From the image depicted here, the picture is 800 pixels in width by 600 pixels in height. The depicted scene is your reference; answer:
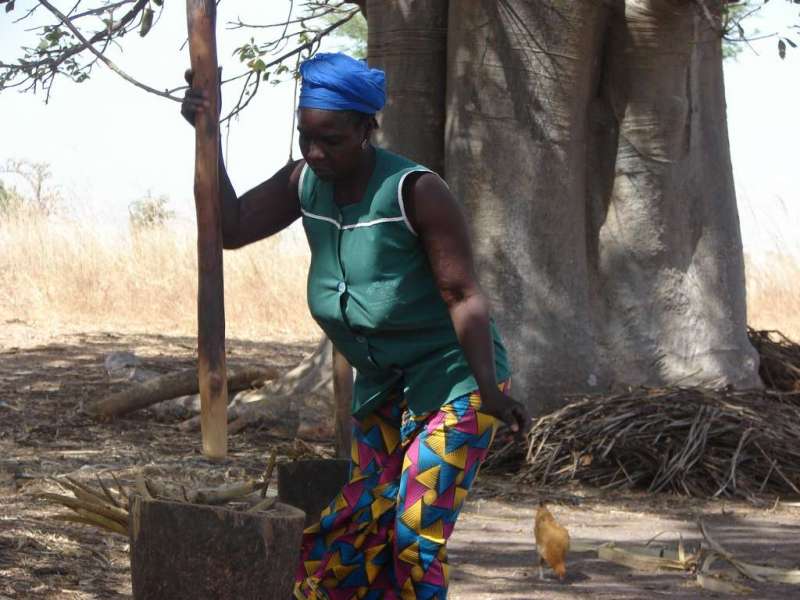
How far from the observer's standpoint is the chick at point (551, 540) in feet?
13.9

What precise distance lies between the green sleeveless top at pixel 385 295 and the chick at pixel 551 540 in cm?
109

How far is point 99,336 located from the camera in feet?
33.5

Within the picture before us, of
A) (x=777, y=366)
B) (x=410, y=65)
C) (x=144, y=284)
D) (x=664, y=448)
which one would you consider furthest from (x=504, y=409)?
(x=144, y=284)

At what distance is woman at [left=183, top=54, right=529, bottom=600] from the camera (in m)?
3.17

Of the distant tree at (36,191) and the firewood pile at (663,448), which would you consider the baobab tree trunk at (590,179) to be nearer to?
the firewood pile at (663,448)

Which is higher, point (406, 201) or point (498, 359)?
point (406, 201)

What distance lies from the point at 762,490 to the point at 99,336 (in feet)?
19.0

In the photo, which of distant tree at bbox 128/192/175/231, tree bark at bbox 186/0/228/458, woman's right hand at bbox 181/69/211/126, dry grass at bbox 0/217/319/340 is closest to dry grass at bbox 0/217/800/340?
dry grass at bbox 0/217/319/340

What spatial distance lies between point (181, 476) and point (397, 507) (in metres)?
2.60

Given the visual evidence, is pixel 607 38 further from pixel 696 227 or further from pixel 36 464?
pixel 36 464

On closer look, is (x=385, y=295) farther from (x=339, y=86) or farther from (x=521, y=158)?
(x=521, y=158)

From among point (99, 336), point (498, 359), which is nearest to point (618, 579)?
point (498, 359)

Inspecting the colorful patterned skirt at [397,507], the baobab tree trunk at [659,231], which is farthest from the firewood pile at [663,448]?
the colorful patterned skirt at [397,507]

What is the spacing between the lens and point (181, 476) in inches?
224
